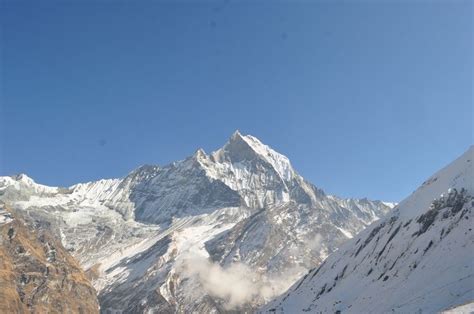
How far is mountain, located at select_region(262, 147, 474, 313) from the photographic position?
170ft

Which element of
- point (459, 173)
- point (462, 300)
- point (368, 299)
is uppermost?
point (459, 173)

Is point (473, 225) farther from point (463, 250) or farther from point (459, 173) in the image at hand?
point (459, 173)

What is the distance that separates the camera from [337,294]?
8850cm

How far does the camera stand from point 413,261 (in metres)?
67.4

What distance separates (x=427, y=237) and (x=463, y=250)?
49.2 feet

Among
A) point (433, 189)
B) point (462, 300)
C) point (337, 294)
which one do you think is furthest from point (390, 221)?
point (462, 300)

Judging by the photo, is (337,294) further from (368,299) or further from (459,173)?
(459,173)

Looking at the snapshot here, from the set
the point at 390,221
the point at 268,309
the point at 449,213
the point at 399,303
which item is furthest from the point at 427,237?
the point at 268,309

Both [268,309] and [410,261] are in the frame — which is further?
[268,309]

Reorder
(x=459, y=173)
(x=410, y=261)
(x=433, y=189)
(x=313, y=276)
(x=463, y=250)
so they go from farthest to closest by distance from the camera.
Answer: (x=313, y=276), (x=433, y=189), (x=459, y=173), (x=410, y=261), (x=463, y=250)

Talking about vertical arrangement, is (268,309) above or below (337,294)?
above

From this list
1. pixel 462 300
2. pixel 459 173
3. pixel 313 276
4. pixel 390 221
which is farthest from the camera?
pixel 313 276

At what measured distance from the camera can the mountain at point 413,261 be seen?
170 feet

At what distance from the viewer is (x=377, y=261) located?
8556 centimetres
